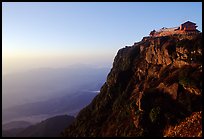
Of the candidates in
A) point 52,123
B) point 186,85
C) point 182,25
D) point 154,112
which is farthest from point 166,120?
point 52,123

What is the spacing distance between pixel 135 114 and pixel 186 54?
11644mm

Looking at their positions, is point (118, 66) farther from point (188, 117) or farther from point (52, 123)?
point (52, 123)

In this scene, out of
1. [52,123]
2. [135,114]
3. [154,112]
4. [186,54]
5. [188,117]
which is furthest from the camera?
[52,123]

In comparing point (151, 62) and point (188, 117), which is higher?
point (151, 62)

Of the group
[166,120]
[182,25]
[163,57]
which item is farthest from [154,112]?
[182,25]

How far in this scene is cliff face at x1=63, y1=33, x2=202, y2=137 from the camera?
130 feet

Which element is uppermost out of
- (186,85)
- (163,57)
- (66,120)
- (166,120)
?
(163,57)

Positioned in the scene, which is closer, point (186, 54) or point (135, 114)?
point (135, 114)

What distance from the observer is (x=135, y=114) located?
44969mm

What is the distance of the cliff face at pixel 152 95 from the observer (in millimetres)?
39719

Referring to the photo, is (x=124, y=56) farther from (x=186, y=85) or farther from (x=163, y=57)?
(x=186, y=85)

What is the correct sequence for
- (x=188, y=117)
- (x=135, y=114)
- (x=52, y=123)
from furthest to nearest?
(x=52, y=123) → (x=135, y=114) → (x=188, y=117)

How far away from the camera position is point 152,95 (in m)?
45.2

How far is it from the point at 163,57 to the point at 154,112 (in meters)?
15.9
